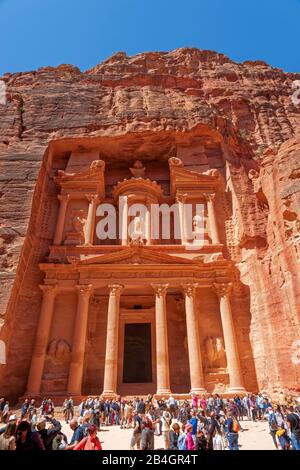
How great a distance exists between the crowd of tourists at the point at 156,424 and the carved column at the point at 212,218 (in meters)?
8.95

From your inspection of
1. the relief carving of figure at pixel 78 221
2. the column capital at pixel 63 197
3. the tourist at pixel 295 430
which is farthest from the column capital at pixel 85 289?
the tourist at pixel 295 430

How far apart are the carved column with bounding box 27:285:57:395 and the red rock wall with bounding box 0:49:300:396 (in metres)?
0.75

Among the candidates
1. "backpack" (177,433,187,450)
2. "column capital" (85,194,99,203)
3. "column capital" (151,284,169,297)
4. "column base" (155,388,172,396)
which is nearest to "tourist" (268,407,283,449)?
"backpack" (177,433,187,450)

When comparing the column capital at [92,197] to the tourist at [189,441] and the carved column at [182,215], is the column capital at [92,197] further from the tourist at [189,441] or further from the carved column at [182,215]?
the tourist at [189,441]

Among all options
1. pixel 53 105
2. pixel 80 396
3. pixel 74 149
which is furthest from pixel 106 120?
pixel 80 396

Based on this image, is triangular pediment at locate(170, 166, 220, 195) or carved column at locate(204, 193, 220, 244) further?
triangular pediment at locate(170, 166, 220, 195)

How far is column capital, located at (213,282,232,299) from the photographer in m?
17.2

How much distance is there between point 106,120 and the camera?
24141 mm

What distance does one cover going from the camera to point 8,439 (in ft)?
16.1

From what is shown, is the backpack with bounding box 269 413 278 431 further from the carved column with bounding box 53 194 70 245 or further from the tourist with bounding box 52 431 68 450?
the carved column with bounding box 53 194 70 245

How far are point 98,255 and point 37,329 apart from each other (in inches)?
196

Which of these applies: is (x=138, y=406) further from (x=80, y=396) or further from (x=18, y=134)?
(x=18, y=134)

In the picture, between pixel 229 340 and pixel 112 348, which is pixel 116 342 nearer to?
pixel 112 348

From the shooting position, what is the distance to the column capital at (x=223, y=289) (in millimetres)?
17234
